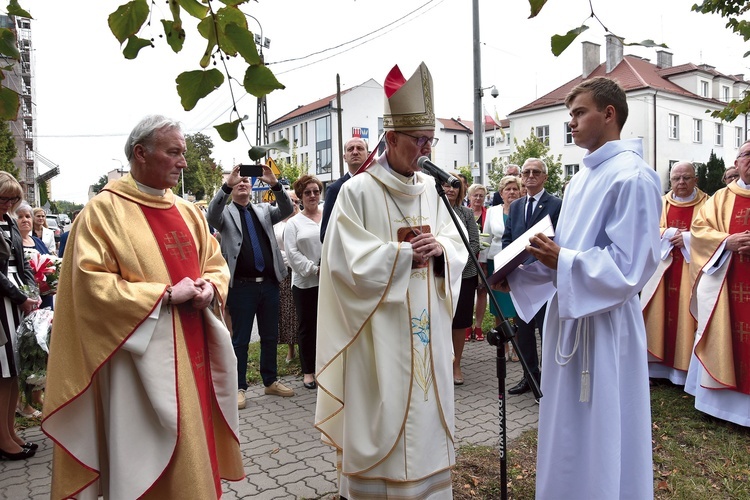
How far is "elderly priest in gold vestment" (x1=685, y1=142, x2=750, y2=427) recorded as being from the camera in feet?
15.2

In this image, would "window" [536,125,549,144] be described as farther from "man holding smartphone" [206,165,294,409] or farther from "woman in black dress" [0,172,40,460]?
"woman in black dress" [0,172,40,460]

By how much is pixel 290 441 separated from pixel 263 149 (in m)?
3.54

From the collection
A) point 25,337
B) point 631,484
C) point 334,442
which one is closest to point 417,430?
point 334,442

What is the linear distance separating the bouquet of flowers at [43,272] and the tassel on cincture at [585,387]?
4366mm

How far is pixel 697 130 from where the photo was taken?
1505 inches

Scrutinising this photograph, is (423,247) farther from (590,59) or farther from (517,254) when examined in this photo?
(590,59)

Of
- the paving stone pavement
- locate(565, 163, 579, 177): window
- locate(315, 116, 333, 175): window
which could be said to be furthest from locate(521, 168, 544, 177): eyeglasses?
locate(315, 116, 333, 175): window

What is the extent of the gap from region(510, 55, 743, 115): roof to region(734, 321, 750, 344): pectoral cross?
Result: 32.7 m

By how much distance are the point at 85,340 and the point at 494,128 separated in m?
47.1

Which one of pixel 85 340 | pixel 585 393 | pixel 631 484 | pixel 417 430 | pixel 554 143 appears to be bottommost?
pixel 631 484

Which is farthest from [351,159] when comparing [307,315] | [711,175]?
[711,175]

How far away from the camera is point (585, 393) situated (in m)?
2.83

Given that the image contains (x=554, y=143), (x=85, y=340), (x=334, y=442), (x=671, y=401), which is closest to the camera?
(x=85, y=340)

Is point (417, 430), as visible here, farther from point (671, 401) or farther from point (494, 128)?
point (494, 128)
